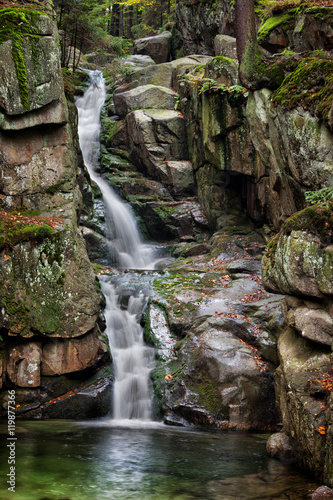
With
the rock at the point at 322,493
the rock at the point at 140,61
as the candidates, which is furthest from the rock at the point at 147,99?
the rock at the point at 322,493

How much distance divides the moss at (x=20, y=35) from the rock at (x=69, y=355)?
233 inches

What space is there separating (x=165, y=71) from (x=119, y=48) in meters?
2.76

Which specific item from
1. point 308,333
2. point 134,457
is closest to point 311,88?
point 308,333

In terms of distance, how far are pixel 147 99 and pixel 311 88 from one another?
46.7ft

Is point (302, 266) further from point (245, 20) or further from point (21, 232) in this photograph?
point (245, 20)

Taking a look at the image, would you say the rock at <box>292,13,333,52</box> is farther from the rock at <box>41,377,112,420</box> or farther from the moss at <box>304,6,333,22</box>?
the rock at <box>41,377,112,420</box>

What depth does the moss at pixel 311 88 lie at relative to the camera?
27.6 feet

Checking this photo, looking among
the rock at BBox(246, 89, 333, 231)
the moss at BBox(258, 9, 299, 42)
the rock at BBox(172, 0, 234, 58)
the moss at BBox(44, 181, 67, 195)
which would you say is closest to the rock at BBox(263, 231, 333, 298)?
the rock at BBox(246, 89, 333, 231)

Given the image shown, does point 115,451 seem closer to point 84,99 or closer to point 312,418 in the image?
point 312,418

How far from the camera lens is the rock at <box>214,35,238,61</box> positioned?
19.7 meters

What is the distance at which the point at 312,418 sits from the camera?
6000 mm

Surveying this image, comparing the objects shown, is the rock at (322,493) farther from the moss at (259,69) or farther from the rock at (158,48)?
the rock at (158,48)

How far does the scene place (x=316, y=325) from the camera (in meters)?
6.93

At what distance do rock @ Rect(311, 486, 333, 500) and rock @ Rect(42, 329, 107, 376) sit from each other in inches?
251
